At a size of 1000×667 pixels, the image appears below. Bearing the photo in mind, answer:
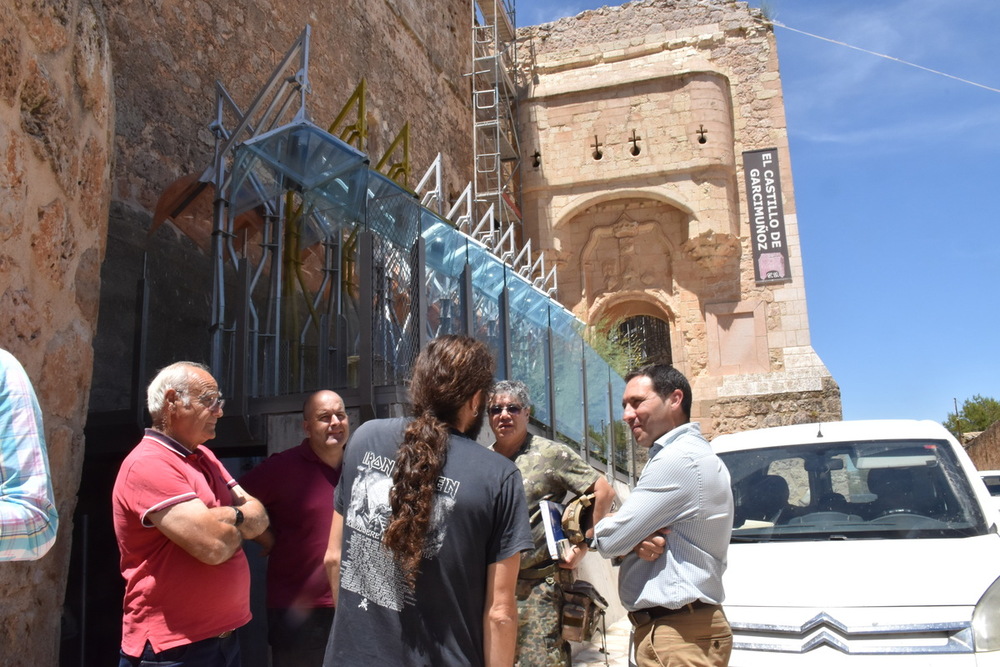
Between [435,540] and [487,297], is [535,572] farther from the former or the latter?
[487,297]

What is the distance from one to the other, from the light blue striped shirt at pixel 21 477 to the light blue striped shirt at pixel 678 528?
57.0 inches

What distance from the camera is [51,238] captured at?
3021mm

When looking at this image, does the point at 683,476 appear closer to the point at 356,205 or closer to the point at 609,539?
the point at 609,539

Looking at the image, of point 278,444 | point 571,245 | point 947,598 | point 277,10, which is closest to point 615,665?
point 278,444

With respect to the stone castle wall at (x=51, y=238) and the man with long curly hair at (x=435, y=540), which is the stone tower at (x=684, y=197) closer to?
the stone castle wall at (x=51, y=238)

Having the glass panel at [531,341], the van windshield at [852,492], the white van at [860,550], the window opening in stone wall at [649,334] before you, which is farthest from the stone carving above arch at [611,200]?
the van windshield at [852,492]

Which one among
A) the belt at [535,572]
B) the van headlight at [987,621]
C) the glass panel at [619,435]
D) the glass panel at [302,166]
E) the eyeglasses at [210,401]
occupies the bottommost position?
the van headlight at [987,621]

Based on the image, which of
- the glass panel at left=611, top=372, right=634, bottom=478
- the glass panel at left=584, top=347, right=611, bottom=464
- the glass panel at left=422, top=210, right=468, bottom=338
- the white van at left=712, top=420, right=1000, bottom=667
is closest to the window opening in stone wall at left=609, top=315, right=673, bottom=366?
the glass panel at left=611, top=372, right=634, bottom=478

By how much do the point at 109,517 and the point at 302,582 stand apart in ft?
6.47

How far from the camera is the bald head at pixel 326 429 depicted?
334 cm

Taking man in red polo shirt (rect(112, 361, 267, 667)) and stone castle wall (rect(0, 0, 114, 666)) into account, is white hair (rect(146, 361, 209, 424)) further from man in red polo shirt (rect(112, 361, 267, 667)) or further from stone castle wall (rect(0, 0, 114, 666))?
stone castle wall (rect(0, 0, 114, 666))

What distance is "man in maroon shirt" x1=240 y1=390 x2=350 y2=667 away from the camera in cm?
308

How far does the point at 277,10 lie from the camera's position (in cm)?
909

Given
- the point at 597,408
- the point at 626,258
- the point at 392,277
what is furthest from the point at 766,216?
the point at 392,277
